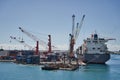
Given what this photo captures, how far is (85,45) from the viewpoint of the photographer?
95188mm

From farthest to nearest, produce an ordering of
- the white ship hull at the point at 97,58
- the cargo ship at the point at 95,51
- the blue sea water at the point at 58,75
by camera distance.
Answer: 1. the cargo ship at the point at 95,51
2. the white ship hull at the point at 97,58
3. the blue sea water at the point at 58,75

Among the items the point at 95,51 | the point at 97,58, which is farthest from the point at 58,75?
the point at 95,51

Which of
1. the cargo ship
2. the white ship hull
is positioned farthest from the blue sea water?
the cargo ship

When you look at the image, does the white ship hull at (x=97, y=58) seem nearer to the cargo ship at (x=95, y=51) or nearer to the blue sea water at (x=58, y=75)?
the cargo ship at (x=95, y=51)

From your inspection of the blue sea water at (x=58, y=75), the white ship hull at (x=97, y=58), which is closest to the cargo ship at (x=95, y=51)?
the white ship hull at (x=97, y=58)

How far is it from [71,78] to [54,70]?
14932 millimetres

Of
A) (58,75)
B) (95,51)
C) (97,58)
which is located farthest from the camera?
(95,51)

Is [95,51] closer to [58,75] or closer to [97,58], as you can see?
[97,58]

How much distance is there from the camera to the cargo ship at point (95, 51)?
9044cm

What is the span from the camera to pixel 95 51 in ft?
301

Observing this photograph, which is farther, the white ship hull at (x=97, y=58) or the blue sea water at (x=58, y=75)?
the white ship hull at (x=97, y=58)

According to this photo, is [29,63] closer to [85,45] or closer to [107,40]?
[85,45]

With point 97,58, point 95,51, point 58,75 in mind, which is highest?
point 95,51

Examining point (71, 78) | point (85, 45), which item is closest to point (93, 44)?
point (85, 45)
